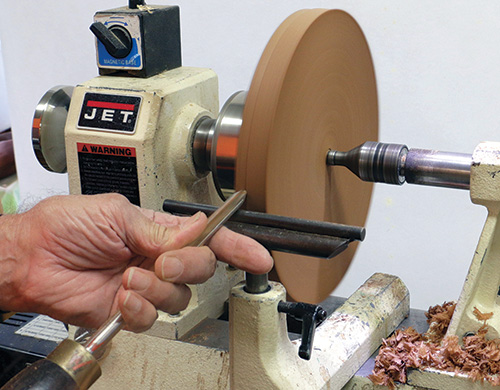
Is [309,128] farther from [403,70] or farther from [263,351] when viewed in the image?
[403,70]

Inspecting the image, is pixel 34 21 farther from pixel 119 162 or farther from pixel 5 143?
pixel 119 162

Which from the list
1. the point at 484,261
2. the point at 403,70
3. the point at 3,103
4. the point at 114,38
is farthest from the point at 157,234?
the point at 3,103

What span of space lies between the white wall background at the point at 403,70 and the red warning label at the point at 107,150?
1.12 metres

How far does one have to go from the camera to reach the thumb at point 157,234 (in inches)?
36.3

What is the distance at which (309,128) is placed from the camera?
115cm

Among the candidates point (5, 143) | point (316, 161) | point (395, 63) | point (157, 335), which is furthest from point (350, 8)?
point (5, 143)

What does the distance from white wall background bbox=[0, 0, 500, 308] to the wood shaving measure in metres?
1.07

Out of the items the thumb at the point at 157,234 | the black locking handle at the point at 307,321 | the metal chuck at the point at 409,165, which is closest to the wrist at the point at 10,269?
the thumb at the point at 157,234

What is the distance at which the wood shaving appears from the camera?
107cm

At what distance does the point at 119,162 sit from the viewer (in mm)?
1220

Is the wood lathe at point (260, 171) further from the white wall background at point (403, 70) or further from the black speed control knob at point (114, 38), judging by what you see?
the white wall background at point (403, 70)

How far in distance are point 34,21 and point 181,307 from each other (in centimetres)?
204

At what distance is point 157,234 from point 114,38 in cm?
47

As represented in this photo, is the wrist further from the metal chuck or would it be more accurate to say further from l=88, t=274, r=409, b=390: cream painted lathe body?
the metal chuck
